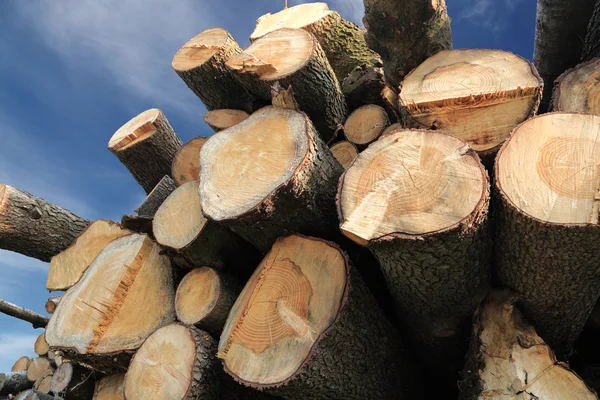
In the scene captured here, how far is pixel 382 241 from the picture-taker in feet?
5.13

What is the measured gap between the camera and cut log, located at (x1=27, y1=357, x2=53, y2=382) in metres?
4.94

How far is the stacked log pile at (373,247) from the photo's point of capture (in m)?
1.64

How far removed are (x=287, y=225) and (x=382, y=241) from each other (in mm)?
551

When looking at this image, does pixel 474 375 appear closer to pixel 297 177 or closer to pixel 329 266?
pixel 329 266

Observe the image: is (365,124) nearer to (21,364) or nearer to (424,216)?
(424,216)

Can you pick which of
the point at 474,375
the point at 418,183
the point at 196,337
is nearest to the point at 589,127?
the point at 418,183

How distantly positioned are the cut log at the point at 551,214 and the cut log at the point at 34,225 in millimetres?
2970

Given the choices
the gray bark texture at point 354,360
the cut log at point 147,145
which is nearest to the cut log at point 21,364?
the cut log at point 147,145

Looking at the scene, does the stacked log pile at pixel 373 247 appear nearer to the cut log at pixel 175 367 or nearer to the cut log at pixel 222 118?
the cut log at pixel 175 367

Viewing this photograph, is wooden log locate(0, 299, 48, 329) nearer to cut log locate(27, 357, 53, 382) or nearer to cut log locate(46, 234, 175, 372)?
cut log locate(27, 357, 53, 382)

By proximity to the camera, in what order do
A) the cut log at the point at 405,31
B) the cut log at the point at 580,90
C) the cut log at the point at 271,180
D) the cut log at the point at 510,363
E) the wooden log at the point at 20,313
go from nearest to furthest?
1. the cut log at the point at 510,363
2. the cut log at the point at 271,180
3. the cut log at the point at 580,90
4. the cut log at the point at 405,31
5. the wooden log at the point at 20,313

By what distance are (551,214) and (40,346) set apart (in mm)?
5249

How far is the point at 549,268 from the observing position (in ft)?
5.63

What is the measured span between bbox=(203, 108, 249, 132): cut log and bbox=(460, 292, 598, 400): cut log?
1.98 metres
